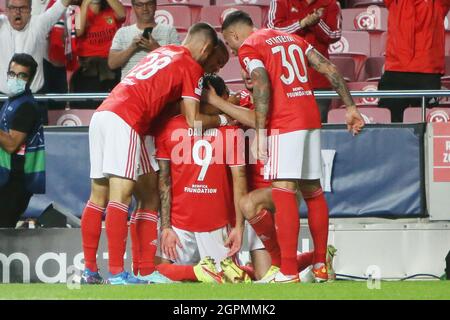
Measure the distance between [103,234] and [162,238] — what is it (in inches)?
69.0

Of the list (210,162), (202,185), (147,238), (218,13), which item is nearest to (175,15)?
(218,13)

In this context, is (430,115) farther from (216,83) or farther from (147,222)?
(147,222)

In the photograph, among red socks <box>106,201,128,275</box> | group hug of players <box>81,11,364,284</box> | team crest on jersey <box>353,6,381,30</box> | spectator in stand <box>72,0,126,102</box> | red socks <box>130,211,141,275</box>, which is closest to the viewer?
red socks <box>106,201,128,275</box>

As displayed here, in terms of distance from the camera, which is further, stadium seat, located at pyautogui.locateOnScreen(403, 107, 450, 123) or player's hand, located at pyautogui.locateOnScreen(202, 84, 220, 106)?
stadium seat, located at pyautogui.locateOnScreen(403, 107, 450, 123)

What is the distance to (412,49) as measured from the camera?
11125 mm

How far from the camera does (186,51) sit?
8656 mm

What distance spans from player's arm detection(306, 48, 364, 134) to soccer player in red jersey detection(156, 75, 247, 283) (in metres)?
1.06

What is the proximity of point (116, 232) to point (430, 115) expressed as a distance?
4.43m

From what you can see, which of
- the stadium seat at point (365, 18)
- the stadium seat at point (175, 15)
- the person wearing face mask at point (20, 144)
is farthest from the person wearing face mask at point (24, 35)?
the stadium seat at point (365, 18)

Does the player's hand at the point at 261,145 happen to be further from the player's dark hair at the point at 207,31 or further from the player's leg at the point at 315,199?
the player's dark hair at the point at 207,31

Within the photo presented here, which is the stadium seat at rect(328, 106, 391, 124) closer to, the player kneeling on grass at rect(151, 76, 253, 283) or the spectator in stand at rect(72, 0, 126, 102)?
the spectator in stand at rect(72, 0, 126, 102)

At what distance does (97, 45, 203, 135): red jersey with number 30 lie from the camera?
8.31 m

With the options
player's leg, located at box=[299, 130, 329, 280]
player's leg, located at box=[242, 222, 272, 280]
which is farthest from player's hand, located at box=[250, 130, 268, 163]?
player's leg, located at box=[242, 222, 272, 280]
